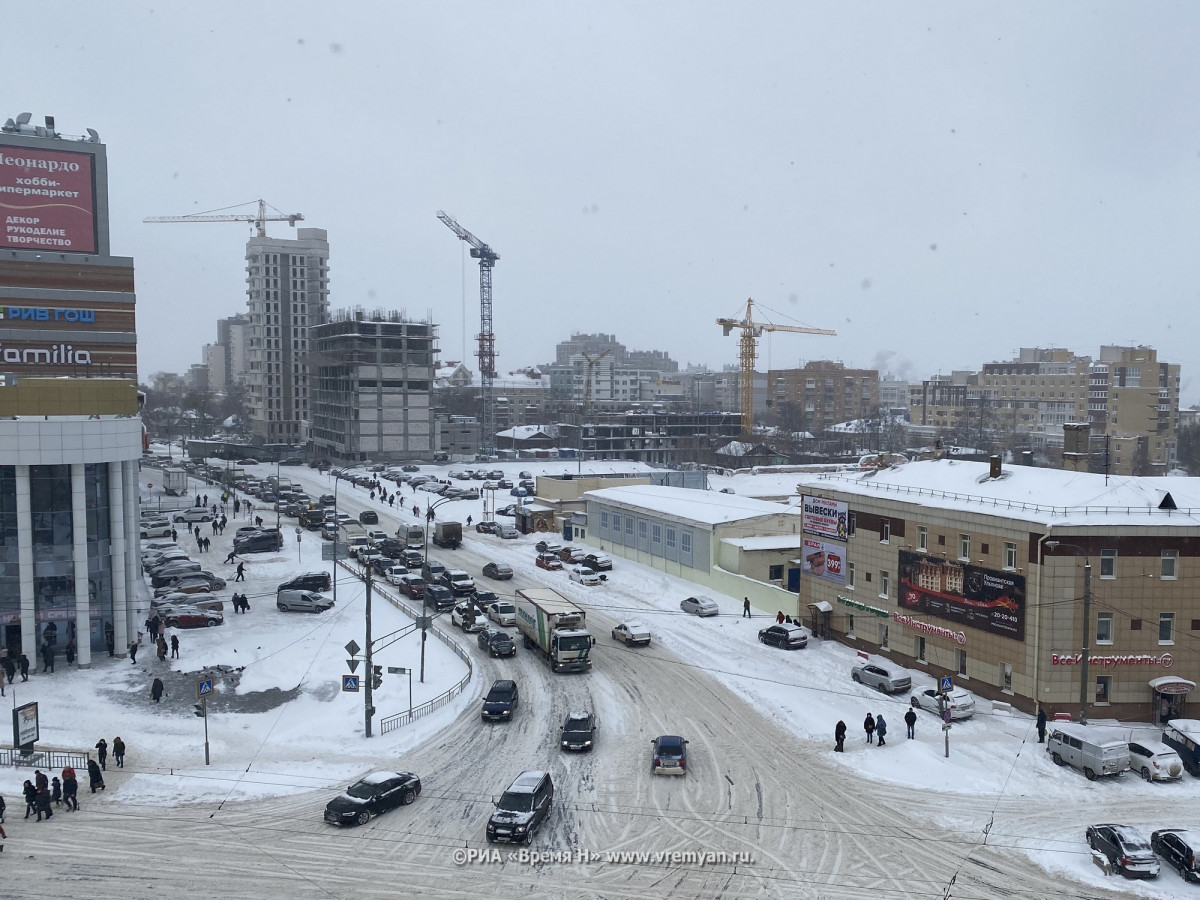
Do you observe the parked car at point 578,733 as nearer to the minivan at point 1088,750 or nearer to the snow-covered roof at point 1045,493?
the minivan at point 1088,750

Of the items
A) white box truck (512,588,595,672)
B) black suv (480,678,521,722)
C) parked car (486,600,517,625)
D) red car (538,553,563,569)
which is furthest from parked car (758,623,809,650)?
red car (538,553,563,569)

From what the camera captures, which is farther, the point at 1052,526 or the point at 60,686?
the point at 60,686

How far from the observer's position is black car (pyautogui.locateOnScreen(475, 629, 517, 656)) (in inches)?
1486

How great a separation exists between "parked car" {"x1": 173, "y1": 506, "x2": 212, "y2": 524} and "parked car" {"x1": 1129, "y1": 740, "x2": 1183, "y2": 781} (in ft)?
197

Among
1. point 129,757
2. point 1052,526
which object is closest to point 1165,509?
point 1052,526

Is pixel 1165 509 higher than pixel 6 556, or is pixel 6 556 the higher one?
pixel 1165 509

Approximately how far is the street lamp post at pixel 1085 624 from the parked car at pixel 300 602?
100 feet

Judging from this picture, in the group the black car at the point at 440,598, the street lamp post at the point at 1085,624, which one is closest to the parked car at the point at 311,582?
the black car at the point at 440,598

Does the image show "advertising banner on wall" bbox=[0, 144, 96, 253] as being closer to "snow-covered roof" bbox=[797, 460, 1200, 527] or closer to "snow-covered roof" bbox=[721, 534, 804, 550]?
"snow-covered roof" bbox=[721, 534, 804, 550]

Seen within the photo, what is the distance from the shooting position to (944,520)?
34219 mm

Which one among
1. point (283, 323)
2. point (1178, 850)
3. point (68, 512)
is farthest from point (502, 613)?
Answer: point (283, 323)

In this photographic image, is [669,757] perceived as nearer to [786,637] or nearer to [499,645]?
[499,645]

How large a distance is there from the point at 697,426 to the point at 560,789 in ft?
411

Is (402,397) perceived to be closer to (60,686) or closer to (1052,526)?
(60,686)
